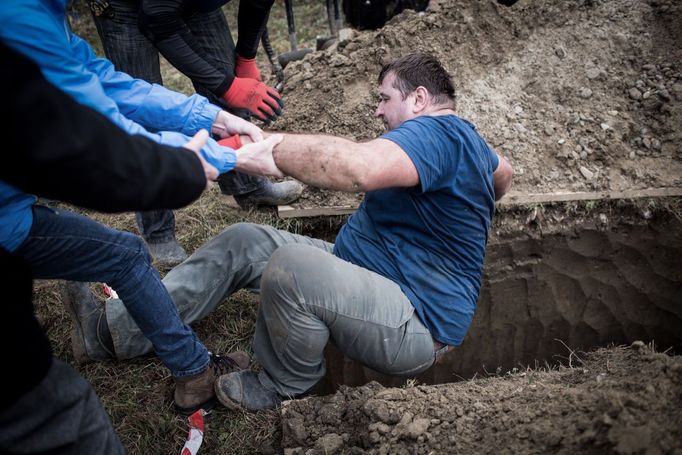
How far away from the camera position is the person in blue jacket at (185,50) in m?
2.57

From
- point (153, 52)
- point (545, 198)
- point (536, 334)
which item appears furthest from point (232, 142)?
point (536, 334)

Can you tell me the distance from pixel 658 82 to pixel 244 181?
306 cm

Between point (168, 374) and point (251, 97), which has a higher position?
point (251, 97)

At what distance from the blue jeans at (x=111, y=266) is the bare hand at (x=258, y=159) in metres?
0.49

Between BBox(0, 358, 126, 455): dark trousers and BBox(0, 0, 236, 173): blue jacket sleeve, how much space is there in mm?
736

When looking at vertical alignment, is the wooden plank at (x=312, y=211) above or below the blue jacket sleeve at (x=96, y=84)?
below

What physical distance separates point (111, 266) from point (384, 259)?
1063 mm

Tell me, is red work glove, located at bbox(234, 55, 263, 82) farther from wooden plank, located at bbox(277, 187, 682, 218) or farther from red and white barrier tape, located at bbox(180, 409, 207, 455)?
red and white barrier tape, located at bbox(180, 409, 207, 455)

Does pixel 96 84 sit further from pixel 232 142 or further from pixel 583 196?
pixel 583 196

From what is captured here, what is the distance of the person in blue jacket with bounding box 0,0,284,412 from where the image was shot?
1.46 metres

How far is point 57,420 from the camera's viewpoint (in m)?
1.37

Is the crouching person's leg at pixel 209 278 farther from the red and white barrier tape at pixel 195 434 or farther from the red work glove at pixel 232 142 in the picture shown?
the red work glove at pixel 232 142

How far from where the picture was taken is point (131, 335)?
7.86 ft

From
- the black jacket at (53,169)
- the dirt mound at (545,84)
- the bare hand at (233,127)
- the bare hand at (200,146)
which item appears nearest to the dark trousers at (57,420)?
the black jacket at (53,169)
